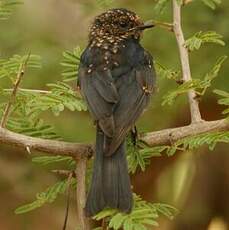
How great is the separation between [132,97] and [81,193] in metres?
0.58

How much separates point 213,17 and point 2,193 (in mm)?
2788

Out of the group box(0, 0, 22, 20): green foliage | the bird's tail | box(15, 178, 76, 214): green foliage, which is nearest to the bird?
the bird's tail

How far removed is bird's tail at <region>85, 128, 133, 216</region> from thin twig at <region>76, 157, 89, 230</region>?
0.09 feet

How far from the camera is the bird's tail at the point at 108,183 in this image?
3.67 meters

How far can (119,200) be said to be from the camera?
12.1ft

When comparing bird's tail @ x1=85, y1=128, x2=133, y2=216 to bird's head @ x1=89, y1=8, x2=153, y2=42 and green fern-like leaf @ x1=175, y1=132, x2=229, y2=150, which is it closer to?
green fern-like leaf @ x1=175, y1=132, x2=229, y2=150

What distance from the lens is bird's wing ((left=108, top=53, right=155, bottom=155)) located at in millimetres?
3916

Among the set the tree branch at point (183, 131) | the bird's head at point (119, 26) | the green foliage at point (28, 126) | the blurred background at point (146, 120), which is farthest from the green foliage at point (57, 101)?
the blurred background at point (146, 120)

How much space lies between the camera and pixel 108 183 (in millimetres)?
3838

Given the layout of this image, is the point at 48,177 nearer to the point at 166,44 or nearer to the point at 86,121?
the point at 86,121

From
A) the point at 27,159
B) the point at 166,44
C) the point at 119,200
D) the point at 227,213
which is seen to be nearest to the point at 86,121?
the point at 166,44

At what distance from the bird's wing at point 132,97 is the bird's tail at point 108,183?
2.3 inches

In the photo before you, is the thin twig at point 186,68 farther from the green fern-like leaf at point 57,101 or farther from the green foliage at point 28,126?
the green foliage at point 28,126

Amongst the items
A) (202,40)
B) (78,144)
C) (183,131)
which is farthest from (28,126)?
(202,40)
